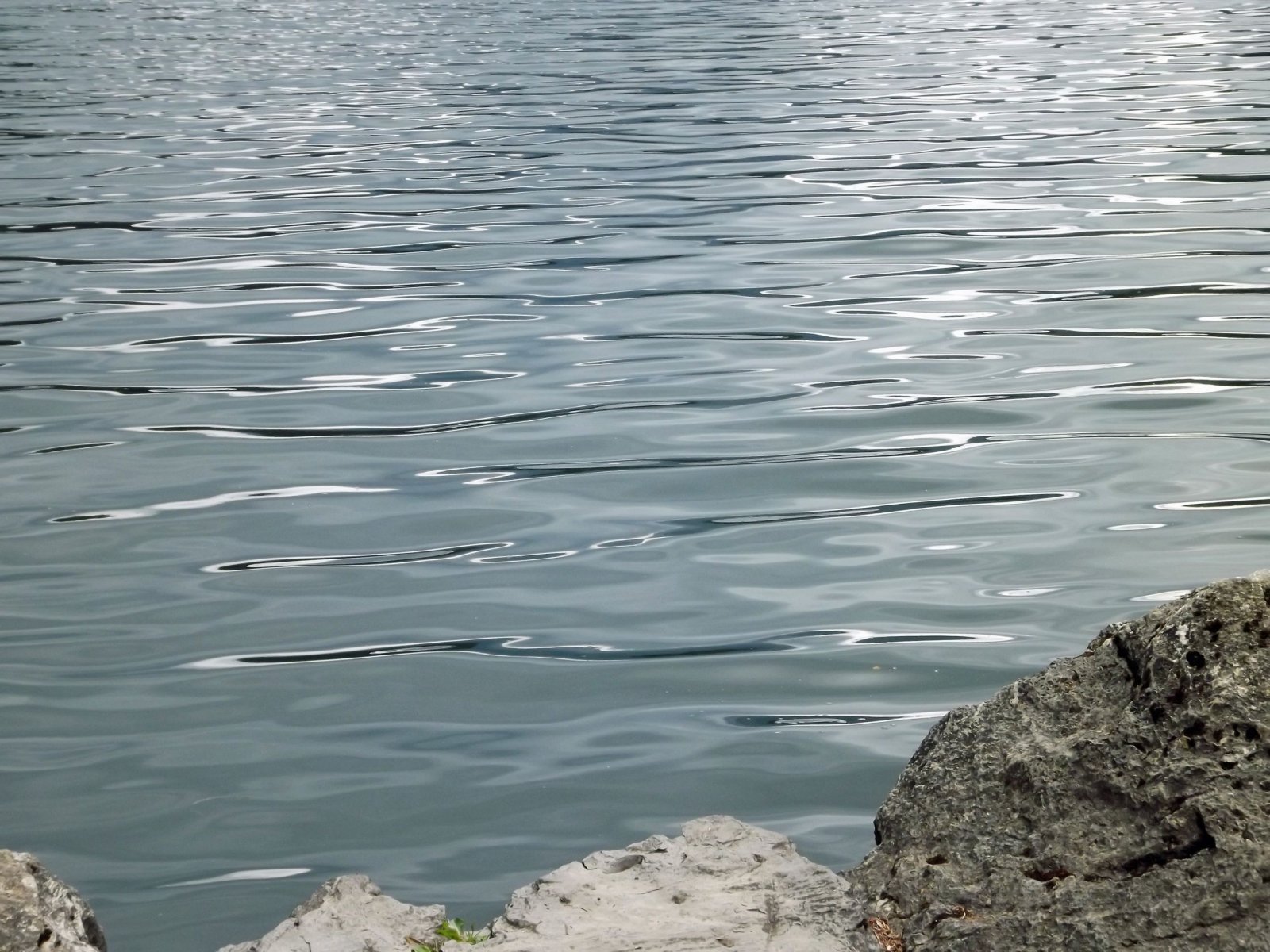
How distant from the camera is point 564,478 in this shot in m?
5.86

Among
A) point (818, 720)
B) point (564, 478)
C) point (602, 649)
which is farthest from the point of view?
point (564, 478)

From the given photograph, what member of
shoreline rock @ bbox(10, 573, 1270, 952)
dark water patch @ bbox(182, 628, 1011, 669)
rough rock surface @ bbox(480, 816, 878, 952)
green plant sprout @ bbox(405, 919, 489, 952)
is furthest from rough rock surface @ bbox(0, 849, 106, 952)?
dark water patch @ bbox(182, 628, 1011, 669)

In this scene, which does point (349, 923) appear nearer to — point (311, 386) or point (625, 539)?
point (625, 539)

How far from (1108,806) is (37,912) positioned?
6.16ft

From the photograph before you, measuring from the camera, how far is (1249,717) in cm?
257

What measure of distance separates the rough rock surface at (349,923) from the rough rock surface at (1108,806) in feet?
2.92

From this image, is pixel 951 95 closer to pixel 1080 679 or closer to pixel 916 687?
pixel 916 687

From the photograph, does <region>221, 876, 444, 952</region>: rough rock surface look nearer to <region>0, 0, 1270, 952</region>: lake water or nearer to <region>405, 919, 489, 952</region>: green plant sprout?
<region>405, 919, 489, 952</region>: green plant sprout

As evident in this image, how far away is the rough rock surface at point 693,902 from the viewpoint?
9.16ft

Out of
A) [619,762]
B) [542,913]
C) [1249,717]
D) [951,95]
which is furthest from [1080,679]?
[951,95]

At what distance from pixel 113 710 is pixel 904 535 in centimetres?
257

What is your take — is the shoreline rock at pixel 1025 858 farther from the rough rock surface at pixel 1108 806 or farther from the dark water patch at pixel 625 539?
the dark water patch at pixel 625 539

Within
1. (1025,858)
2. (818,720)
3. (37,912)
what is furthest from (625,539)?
(37,912)

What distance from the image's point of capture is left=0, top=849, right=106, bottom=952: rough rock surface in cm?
267
